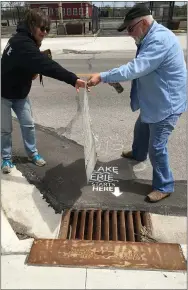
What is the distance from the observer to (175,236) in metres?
2.73

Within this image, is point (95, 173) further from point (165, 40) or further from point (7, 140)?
point (165, 40)

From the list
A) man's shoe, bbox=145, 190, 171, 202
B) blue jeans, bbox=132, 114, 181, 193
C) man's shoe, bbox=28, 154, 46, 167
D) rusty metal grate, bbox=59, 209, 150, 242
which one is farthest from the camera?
man's shoe, bbox=28, 154, 46, 167

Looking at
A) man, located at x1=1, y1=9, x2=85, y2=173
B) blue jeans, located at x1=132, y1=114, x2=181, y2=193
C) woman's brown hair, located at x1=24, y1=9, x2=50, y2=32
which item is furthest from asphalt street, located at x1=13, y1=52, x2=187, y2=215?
woman's brown hair, located at x1=24, y1=9, x2=50, y2=32

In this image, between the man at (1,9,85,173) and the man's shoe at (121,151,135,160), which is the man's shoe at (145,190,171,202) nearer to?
the man's shoe at (121,151,135,160)

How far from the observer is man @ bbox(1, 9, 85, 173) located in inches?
113

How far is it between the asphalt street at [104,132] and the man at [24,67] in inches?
32.5

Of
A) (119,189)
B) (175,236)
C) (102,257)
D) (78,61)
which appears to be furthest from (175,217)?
(78,61)

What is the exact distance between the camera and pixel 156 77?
274cm

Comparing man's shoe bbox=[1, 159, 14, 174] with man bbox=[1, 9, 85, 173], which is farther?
man's shoe bbox=[1, 159, 14, 174]

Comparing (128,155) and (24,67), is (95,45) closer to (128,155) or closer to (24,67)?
(128,155)

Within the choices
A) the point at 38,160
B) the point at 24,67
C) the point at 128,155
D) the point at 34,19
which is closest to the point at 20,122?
the point at 38,160

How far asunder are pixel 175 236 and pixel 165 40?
1.74 meters

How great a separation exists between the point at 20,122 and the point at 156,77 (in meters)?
1.66

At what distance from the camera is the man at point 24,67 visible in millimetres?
2877
